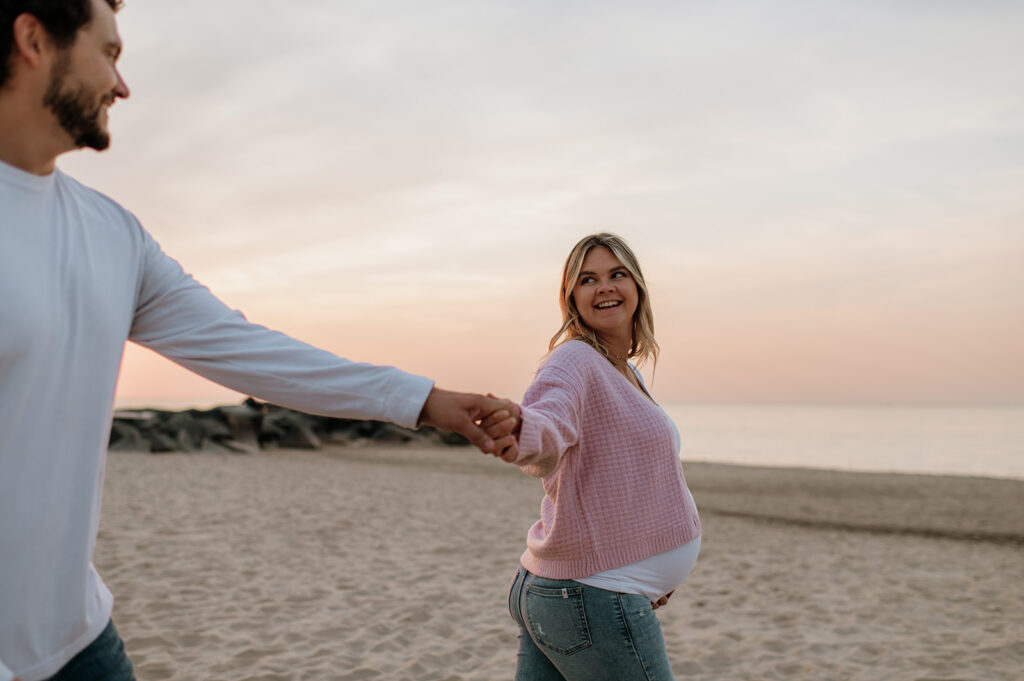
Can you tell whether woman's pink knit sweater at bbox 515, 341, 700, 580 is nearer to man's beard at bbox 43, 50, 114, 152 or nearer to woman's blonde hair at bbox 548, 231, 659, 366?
woman's blonde hair at bbox 548, 231, 659, 366

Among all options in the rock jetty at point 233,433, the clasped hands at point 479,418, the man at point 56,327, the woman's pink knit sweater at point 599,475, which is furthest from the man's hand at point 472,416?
the rock jetty at point 233,433

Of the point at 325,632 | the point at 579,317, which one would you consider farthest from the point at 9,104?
the point at 325,632

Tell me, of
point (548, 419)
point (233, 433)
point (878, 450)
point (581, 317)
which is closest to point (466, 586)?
point (581, 317)

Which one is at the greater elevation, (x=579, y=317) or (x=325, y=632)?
(x=579, y=317)

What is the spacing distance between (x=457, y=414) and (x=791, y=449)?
41.8 m

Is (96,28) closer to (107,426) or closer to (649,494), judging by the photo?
(107,426)

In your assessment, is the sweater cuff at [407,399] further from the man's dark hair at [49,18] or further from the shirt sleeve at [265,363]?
the man's dark hair at [49,18]

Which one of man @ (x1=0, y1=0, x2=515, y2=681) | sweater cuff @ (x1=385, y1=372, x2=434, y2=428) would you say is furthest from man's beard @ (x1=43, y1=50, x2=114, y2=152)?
sweater cuff @ (x1=385, y1=372, x2=434, y2=428)

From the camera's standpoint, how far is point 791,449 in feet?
133

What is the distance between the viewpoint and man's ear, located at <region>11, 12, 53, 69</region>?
4.36ft

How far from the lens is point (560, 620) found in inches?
86.7

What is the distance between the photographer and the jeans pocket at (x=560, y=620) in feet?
7.13

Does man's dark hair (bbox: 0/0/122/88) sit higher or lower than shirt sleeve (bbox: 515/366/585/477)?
higher

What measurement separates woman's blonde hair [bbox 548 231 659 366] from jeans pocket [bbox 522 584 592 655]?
784mm
